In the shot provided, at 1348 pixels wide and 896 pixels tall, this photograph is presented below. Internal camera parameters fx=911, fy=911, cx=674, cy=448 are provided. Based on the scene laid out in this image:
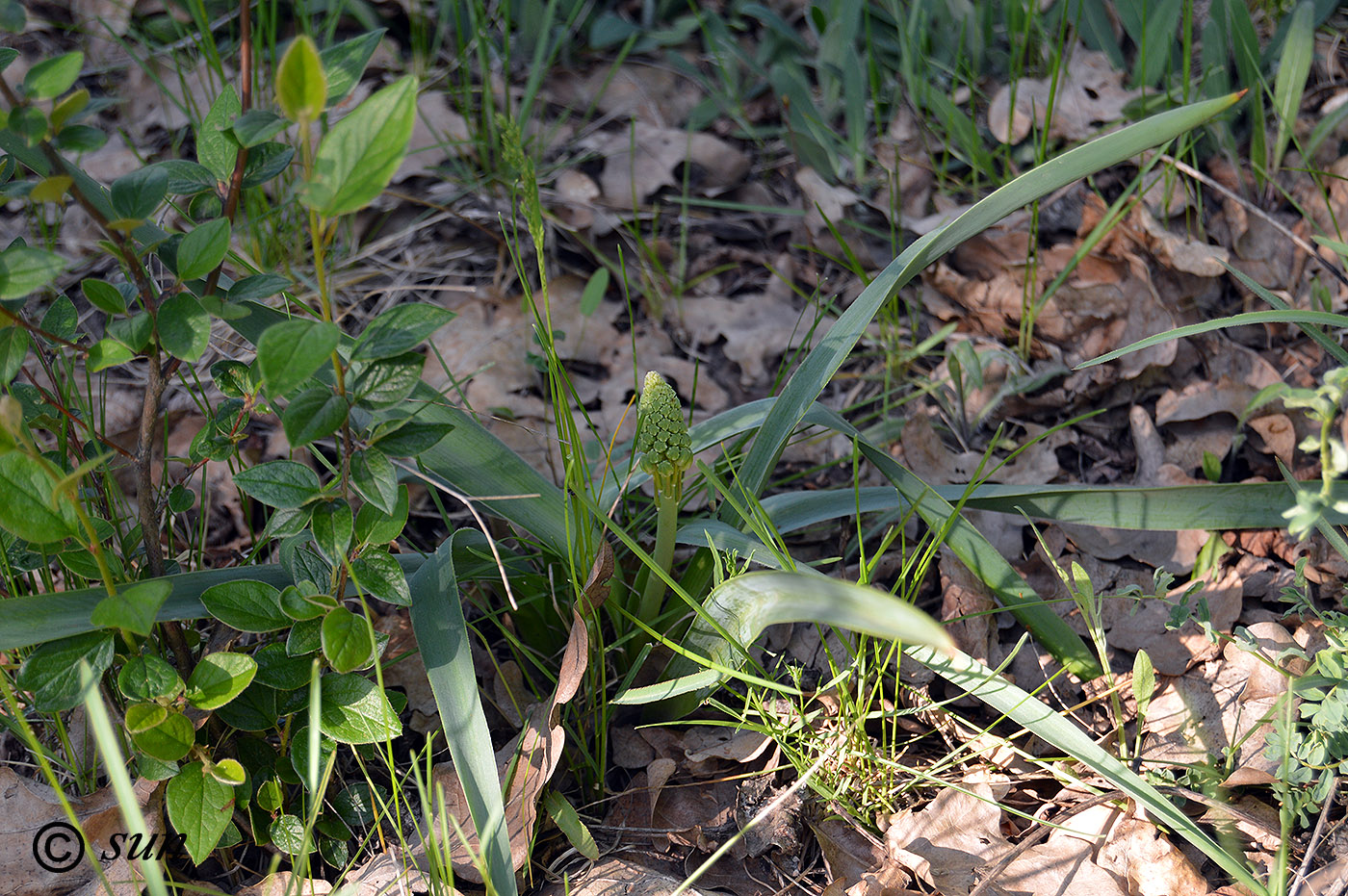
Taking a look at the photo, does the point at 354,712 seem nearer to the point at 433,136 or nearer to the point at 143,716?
the point at 143,716

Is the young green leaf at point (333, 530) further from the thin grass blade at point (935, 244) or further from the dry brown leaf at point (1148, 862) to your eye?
the dry brown leaf at point (1148, 862)

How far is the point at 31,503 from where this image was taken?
0.97 meters

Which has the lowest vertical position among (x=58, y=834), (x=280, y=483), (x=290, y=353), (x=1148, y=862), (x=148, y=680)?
(x=58, y=834)

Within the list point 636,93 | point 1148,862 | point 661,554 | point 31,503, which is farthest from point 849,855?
point 636,93

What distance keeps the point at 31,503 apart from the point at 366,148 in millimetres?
548

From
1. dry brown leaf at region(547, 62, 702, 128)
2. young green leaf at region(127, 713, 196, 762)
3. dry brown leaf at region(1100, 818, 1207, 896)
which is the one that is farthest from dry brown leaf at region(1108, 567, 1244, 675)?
dry brown leaf at region(547, 62, 702, 128)

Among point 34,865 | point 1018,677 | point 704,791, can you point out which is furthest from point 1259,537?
point 34,865

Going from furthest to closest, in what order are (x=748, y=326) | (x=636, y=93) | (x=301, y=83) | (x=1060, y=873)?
1. (x=636, y=93)
2. (x=748, y=326)
3. (x=1060, y=873)
4. (x=301, y=83)

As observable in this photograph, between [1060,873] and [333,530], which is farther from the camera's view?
[1060,873]

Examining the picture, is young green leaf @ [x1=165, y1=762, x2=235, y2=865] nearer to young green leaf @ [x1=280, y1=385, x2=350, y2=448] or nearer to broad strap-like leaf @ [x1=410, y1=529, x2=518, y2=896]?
broad strap-like leaf @ [x1=410, y1=529, x2=518, y2=896]

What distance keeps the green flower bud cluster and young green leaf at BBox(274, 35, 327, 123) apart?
18.4 inches

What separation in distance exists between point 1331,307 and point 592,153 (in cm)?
165

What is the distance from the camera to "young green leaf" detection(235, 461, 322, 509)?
987 mm

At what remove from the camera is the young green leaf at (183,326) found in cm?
94
